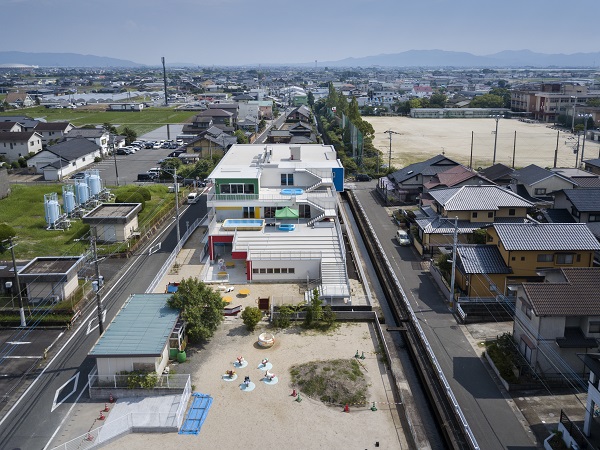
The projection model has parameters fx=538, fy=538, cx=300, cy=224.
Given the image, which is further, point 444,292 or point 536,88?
point 536,88

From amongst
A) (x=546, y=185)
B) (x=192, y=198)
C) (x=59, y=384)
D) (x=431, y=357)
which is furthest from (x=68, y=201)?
(x=546, y=185)

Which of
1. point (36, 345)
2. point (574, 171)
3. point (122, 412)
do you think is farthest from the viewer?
point (574, 171)

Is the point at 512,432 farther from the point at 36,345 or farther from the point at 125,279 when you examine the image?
the point at 125,279

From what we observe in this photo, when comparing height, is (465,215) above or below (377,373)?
above

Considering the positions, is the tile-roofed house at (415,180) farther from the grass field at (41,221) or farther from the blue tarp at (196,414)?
the blue tarp at (196,414)

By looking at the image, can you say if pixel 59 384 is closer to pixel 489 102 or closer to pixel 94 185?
pixel 94 185

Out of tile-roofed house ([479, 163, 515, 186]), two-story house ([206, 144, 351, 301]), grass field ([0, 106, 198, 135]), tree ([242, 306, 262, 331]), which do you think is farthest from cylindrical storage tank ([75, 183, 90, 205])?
grass field ([0, 106, 198, 135])

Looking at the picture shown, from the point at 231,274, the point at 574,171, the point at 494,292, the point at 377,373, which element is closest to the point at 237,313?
the point at 231,274
